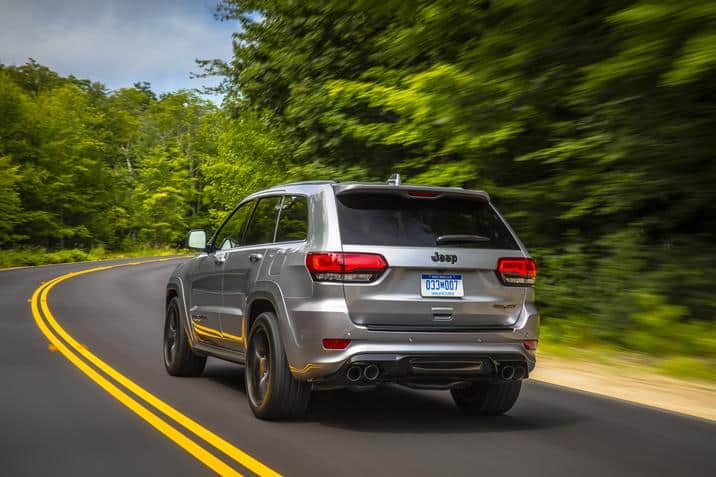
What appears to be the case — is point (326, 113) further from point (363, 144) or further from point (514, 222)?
point (514, 222)

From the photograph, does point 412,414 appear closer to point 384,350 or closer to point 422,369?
point 422,369

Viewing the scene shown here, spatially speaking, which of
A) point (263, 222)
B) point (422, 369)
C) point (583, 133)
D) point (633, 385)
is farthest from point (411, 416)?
point (583, 133)

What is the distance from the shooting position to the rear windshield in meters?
6.41

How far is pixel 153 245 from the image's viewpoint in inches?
3061

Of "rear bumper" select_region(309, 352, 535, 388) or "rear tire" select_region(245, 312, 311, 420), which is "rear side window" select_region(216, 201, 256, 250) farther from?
"rear bumper" select_region(309, 352, 535, 388)

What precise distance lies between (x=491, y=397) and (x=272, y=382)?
5.96 feet

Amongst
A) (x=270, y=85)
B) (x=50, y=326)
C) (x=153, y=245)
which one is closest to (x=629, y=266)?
(x=50, y=326)

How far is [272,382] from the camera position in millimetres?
6633

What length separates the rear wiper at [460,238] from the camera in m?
6.50

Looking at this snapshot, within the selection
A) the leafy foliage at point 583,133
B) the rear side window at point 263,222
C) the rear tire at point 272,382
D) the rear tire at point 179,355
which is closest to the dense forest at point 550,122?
the leafy foliage at point 583,133

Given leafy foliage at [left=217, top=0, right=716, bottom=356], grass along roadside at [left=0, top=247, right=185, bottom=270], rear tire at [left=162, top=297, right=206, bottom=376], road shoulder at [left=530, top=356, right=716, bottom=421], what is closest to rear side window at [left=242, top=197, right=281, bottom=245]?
Result: rear tire at [left=162, top=297, right=206, bottom=376]

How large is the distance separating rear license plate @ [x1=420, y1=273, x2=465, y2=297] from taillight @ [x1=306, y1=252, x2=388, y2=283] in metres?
A: 0.32

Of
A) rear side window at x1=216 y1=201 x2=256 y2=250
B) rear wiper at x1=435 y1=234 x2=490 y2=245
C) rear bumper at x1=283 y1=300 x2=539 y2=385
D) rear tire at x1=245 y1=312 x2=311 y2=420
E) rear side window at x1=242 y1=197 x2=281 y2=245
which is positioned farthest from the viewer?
rear side window at x1=216 y1=201 x2=256 y2=250

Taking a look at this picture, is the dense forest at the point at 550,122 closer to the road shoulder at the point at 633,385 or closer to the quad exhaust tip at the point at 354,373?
the road shoulder at the point at 633,385
